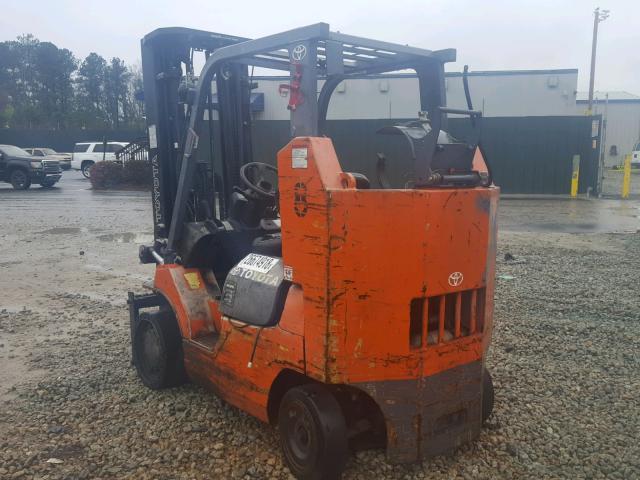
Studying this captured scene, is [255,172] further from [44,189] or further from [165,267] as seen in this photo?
[44,189]

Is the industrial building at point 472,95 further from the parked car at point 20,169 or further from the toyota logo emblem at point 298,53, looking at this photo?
the toyota logo emblem at point 298,53

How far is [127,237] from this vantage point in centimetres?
1199

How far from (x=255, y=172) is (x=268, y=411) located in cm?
184

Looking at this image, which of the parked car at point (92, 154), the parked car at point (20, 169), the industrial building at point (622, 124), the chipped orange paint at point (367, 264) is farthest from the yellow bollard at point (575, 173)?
the industrial building at point (622, 124)

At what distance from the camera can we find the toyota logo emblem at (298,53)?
3263mm

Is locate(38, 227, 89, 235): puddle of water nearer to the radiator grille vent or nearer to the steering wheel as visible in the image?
the steering wheel

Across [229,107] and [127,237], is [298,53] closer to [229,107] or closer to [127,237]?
[229,107]

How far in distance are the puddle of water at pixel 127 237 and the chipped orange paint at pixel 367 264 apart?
8.77 m

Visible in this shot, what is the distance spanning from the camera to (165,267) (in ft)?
15.1

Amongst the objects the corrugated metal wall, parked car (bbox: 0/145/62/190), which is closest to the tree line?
parked car (bbox: 0/145/62/190)

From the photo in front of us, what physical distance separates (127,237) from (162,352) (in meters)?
8.00

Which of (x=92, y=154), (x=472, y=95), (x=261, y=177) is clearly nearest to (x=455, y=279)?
(x=261, y=177)

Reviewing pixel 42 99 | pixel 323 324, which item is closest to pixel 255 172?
pixel 323 324

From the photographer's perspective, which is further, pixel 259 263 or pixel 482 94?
pixel 482 94
